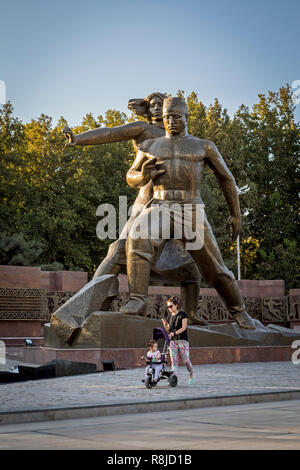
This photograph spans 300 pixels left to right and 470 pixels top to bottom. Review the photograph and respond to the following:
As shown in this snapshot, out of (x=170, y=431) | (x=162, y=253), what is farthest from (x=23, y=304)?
(x=170, y=431)

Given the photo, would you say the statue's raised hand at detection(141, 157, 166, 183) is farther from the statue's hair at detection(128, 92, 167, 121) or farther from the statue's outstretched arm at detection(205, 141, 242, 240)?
the statue's hair at detection(128, 92, 167, 121)

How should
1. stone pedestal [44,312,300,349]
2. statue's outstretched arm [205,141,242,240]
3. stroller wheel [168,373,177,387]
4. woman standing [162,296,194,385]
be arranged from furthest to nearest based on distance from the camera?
statue's outstretched arm [205,141,242,240] → stone pedestal [44,312,300,349] → woman standing [162,296,194,385] → stroller wheel [168,373,177,387]

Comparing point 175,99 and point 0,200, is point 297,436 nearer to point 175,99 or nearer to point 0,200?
point 175,99

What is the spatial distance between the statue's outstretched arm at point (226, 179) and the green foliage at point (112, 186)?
1692cm

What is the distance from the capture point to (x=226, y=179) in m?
13.4

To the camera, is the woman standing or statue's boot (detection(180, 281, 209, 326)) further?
statue's boot (detection(180, 281, 209, 326))

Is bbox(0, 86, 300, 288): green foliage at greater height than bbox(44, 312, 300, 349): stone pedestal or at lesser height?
greater

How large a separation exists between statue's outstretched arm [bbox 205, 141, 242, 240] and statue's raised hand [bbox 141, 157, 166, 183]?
3.50 feet

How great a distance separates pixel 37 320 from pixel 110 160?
63.5ft

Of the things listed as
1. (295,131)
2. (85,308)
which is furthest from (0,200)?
(85,308)

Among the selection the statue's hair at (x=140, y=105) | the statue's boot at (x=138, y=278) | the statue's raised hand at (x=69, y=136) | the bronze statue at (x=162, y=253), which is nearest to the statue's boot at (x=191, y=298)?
the bronze statue at (x=162, y=253)

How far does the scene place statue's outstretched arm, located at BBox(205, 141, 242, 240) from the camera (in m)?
13.1

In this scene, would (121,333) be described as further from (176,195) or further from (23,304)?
(23,304)

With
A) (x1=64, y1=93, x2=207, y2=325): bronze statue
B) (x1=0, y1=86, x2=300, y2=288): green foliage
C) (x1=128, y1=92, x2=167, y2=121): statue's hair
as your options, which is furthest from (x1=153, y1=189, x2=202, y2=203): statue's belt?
(x1=0, y1=86, x2=300, y2=288): green foliage
